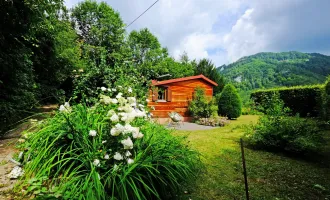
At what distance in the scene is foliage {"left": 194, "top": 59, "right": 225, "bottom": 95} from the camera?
21.7 metres

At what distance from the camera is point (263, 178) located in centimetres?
309

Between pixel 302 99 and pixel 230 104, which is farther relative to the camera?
pixel 302 99

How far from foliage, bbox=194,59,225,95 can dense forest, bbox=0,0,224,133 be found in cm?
13

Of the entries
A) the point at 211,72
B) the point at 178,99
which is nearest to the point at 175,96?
the point at 178,99

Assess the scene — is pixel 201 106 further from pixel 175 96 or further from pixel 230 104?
pixel 230 104

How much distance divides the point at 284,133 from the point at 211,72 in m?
19.7

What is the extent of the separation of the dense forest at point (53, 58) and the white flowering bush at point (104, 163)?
26.9 inches

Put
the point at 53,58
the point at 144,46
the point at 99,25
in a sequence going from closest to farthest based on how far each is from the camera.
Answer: the point at 53,58 < the point at 99,25 < the point at 144,46

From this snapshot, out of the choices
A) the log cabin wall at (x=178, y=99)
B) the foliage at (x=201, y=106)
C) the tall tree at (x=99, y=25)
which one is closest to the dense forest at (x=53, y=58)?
the tall tree at (x=99, y=25)

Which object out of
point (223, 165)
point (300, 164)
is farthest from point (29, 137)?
point (300, 164)

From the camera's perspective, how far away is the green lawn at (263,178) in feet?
8.21

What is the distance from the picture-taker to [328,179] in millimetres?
3062

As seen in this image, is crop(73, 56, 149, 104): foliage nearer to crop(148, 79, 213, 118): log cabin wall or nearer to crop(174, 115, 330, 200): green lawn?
crop(174, 115, 330, 200): green lawn

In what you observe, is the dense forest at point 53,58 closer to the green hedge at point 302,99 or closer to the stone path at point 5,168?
the stone path at point 5,168
